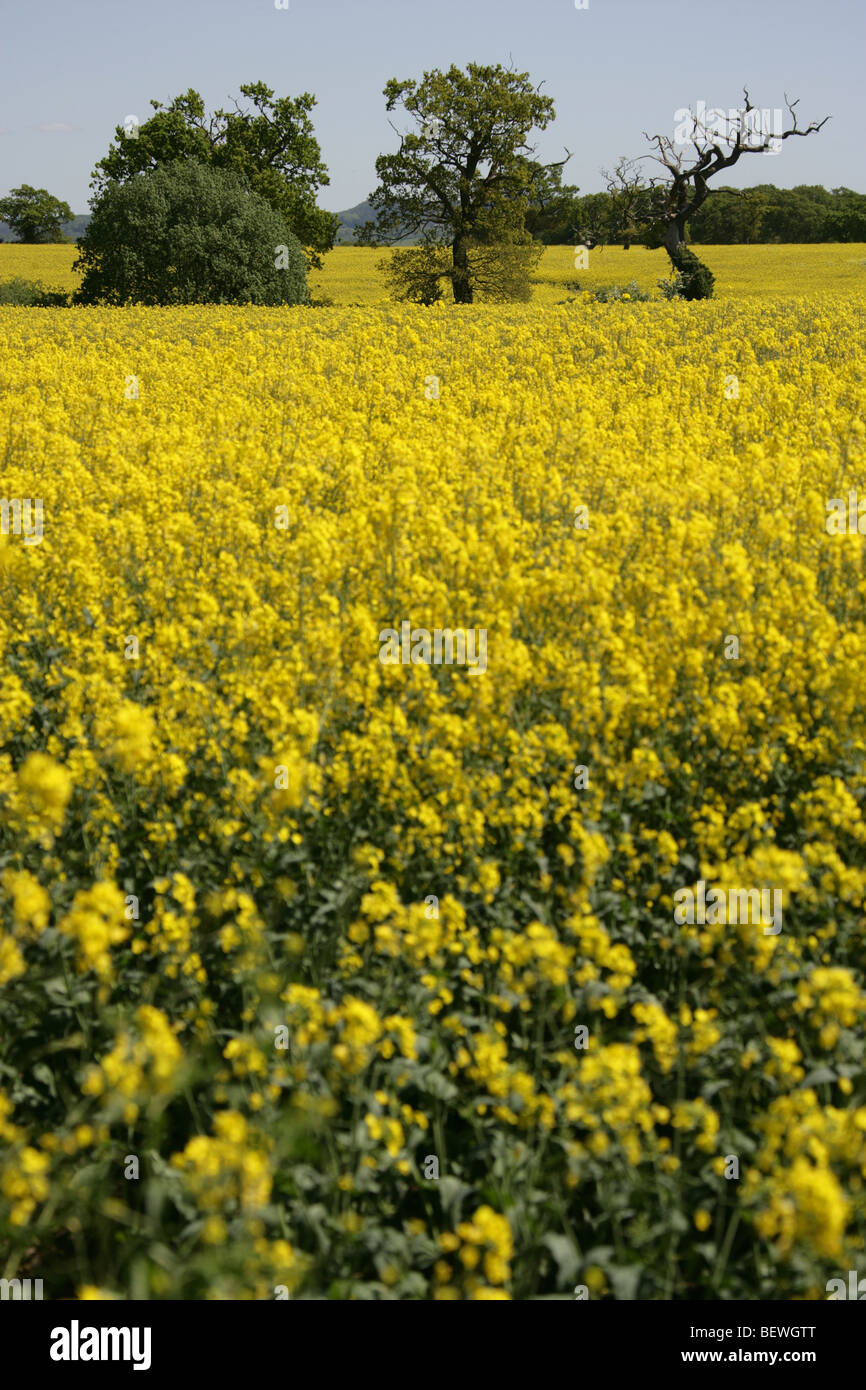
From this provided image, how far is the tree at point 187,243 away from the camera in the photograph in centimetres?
3591

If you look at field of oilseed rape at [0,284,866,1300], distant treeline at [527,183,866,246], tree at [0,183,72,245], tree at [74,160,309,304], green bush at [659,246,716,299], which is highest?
tree at [0,183,72,245]

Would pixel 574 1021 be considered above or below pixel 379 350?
below

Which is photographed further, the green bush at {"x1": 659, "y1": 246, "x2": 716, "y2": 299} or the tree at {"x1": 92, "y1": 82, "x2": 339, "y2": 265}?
the tree at {"x1": 92, "y1": 82, "x2": 339, "y2": 265}

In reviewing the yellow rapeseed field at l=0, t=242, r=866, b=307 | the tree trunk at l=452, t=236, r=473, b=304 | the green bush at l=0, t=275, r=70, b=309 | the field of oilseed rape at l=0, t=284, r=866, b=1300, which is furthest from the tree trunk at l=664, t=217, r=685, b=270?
the field of oilseed rape at l=0, t=284, r=866, b=1300

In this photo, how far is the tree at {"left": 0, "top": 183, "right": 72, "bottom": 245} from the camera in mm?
97375

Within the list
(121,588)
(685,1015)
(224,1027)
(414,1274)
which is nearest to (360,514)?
(121,588)

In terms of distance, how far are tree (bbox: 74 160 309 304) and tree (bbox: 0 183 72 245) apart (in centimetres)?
7156

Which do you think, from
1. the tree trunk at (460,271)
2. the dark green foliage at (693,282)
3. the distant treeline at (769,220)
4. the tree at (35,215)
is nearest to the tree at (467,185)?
the tree trunk at (460,271)

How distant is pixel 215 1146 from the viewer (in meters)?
2.63

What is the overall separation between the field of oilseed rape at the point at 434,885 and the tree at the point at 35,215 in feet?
346

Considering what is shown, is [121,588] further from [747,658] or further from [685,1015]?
[685,1015]

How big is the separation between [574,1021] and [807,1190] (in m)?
1.76

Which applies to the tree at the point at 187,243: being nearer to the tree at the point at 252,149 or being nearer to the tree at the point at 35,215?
the tree at the point at 252,149

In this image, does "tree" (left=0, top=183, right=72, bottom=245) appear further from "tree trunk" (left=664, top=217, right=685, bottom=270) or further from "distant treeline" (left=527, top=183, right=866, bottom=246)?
"tree trunk" (left=664, top=217, right=685, bottom=270)
